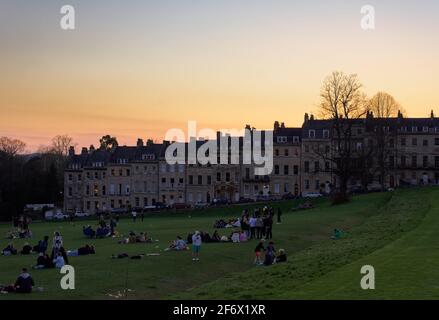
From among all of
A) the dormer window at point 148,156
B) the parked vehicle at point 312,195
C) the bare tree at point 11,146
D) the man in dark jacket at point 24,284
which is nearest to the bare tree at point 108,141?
the bare tree at point 11,146

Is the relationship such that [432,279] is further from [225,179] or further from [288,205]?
[225,179]

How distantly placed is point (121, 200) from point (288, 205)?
49.0 meters

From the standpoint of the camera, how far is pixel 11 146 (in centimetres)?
16000

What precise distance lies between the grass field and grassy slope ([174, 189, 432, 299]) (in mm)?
37

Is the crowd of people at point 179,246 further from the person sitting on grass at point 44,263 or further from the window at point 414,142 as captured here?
the window at point 414,142

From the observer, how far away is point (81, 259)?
133ft

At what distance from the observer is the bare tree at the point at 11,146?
156m

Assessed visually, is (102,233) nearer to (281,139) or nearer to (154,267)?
(154,267)

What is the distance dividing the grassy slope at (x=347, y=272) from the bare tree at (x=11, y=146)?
12064 cm

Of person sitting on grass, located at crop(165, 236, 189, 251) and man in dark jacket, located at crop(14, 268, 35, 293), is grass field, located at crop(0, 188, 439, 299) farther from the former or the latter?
person sitting on grass, located at crop(165, 236, 189, 251)

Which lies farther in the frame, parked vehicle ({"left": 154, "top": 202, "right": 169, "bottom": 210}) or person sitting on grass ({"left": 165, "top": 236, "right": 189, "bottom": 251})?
parked vehicle ({"left": 154, "top": 202, "right": 169, "bottom": 210})

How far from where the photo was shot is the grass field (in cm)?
2766

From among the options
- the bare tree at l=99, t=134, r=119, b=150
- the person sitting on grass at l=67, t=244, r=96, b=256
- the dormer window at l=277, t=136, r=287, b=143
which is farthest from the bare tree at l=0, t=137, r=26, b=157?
the person sitting on grass at l=67, t=244, r=96, b=256
